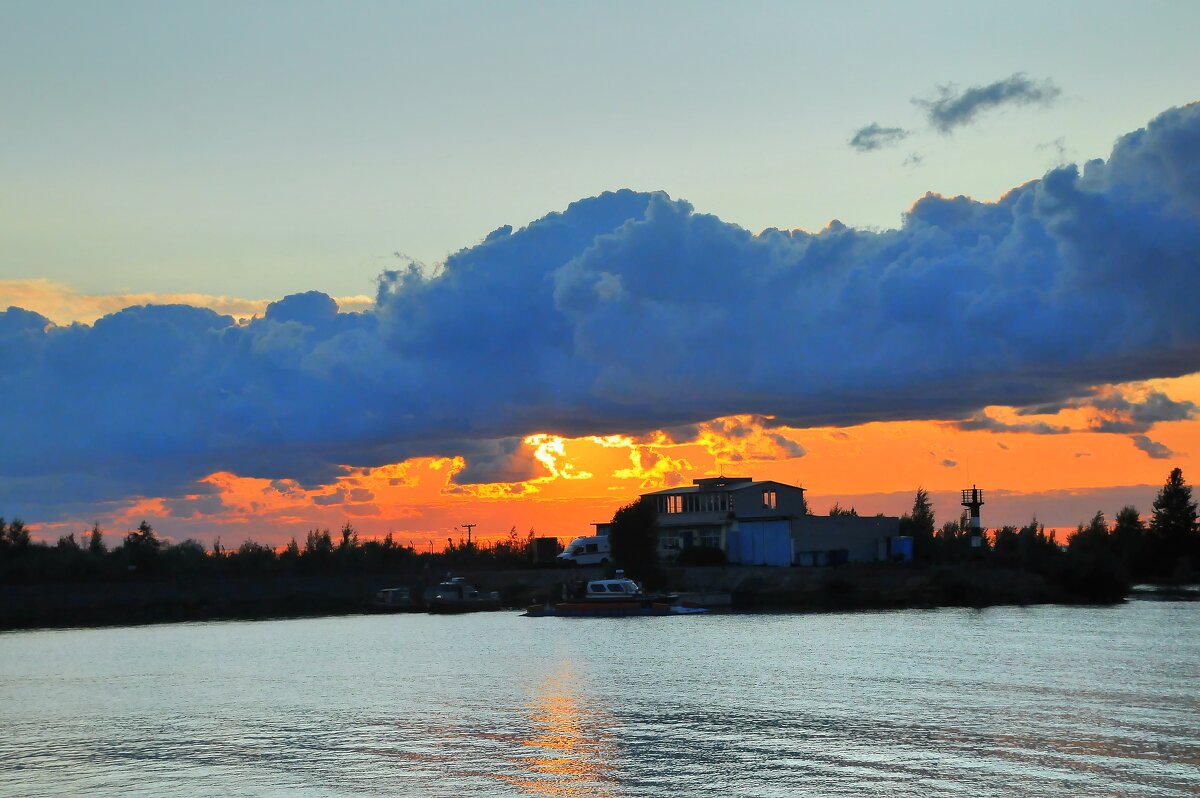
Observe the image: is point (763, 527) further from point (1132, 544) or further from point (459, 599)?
point (1132, 544)

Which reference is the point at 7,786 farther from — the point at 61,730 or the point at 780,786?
the point at 780,786

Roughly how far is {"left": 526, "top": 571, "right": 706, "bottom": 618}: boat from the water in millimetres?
21659

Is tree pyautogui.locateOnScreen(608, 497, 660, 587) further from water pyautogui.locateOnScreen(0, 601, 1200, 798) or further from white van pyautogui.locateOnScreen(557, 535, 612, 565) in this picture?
water pyautogui.locateOnScreen(0, 601, 1200, 798)

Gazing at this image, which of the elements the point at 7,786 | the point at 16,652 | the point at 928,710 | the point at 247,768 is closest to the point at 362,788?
the point at 247,768

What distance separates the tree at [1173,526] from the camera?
7003 inches

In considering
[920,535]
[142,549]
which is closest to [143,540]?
[142,549]

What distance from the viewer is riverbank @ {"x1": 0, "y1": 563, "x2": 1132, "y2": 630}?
125812 mm

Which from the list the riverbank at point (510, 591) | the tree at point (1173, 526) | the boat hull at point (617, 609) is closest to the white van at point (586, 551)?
Result: the riverbank at point (510, 591)

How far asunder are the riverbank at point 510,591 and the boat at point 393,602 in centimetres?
417

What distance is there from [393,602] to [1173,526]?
116 metres

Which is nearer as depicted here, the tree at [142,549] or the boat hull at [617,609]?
the boat hull at [617,609]

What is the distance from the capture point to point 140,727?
2203 inches

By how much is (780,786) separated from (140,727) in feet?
103

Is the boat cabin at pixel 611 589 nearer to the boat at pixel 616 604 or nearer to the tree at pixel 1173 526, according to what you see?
the boat at pixel 616 604
